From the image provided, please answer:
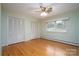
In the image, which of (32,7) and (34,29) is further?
(34,29)

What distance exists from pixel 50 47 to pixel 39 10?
2.40 ft

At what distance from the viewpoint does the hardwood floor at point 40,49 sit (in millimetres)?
1227

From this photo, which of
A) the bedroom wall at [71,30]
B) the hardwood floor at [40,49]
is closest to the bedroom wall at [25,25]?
the hardwood floor at [40,49]

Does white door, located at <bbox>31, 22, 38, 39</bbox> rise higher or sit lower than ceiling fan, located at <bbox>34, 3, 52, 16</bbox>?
lower

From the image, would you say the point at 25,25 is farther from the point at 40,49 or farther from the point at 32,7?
the point at 40,49

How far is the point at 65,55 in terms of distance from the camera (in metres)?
1.21

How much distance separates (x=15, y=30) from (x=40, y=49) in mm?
595

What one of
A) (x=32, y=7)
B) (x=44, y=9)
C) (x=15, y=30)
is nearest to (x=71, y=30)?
(x=44, y=9)

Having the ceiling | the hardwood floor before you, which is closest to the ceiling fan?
the ceiling

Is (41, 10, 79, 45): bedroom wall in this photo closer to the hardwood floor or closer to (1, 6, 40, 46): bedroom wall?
the hardwood floor

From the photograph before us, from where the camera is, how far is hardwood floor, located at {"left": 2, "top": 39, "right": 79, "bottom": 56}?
1227 millimetres

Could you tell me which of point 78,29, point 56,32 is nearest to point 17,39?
point 56,32

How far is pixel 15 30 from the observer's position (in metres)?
1.25

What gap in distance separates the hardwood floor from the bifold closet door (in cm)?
10
